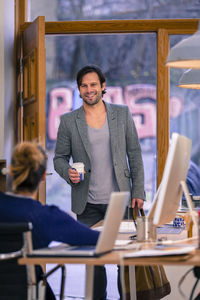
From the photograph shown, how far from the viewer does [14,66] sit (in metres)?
5.76

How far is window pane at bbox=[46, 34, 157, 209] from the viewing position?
5.84 metres

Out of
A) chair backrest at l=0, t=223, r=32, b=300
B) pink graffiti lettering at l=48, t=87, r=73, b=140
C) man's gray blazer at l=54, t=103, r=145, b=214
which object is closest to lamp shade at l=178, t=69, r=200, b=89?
man's gray blazer at l=54, t=103, r=145, b=214

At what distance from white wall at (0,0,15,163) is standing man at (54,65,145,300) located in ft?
3.57

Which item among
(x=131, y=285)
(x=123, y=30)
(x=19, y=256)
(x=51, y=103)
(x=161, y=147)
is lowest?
(x=131, y=285)

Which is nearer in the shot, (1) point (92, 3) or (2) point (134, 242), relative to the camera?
(2) point (134, 242)

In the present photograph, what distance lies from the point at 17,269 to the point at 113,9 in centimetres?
360

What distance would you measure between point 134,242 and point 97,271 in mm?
1107

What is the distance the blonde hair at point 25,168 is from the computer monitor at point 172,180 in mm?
530

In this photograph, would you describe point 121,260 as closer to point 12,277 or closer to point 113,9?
point 12,277

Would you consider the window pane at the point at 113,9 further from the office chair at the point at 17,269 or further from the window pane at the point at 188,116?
the office chair at the point at 17,269

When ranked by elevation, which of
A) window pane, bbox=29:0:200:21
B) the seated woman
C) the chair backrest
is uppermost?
window pane, bbox=29:0:200:21

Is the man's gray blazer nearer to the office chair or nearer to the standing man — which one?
the standing man

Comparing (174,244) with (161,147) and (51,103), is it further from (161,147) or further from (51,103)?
(51,103)

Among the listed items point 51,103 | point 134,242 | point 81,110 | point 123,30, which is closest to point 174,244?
point 134,242
